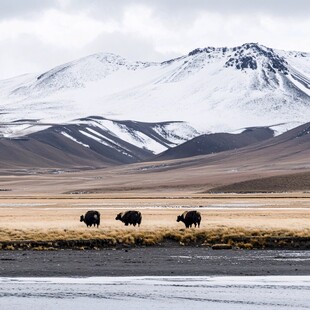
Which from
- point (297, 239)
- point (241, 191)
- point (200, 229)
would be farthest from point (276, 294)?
point (241, 191)

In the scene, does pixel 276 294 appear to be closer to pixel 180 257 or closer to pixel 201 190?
pixel 180 257

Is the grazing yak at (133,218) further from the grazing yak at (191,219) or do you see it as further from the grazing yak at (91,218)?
the grazing yak at (191,219)

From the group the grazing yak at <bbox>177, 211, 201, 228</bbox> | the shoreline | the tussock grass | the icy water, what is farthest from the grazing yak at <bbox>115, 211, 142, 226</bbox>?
the icy water

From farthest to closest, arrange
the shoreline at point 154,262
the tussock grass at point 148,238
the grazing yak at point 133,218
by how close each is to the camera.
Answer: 1. the grazing yak at point 133,218
2. the tussock grass at point 148,238
3. the shoreline at point 154,262

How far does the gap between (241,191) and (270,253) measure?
11796 centimetres

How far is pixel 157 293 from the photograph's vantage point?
2733 centimetres

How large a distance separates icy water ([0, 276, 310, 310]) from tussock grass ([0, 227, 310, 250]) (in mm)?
9897

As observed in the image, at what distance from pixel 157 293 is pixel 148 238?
14.5 meters

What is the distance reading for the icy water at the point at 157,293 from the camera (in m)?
25.3

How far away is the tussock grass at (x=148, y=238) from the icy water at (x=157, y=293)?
9.90 metres

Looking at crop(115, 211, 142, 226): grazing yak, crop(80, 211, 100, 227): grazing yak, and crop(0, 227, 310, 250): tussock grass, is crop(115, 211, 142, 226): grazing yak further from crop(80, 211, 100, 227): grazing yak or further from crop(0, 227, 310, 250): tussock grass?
crop(0, 227, 310, 250): tussock grass

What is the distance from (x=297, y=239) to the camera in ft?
136

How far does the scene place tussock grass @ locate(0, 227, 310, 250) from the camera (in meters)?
40.1

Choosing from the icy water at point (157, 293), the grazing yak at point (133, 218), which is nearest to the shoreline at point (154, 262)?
the icy water at point (157, 293)
